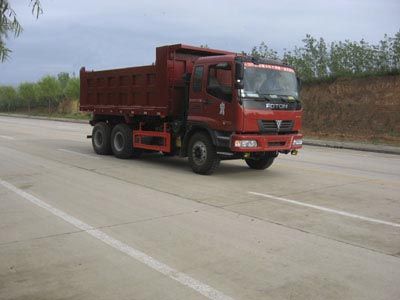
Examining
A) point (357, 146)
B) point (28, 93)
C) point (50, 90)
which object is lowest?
point (357, 146)

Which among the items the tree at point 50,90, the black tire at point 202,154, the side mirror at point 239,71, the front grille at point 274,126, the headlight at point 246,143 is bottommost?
the black tire at point 202,154

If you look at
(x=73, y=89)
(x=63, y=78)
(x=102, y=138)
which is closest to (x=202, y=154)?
(x=102, y=138)

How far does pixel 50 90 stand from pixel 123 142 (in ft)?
185

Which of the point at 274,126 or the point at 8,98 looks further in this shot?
the point at 8,98

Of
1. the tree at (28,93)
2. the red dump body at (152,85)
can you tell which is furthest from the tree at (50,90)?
the red dump body at (152,85)

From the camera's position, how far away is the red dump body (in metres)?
13.3

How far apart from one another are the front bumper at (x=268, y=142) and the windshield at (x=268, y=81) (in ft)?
2.96

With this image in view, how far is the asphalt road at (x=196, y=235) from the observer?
16.6 ft

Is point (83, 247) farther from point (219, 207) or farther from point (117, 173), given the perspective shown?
point (117, 173)

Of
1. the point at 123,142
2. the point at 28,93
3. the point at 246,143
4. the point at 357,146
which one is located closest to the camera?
the point at 246,143

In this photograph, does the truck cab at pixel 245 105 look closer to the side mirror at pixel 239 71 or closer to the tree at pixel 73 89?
the side mirror at pixel 239 71

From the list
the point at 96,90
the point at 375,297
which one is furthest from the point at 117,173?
the point at 375,297

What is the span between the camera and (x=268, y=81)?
38.6 feet

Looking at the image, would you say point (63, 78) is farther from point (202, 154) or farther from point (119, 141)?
point (202, 154)
